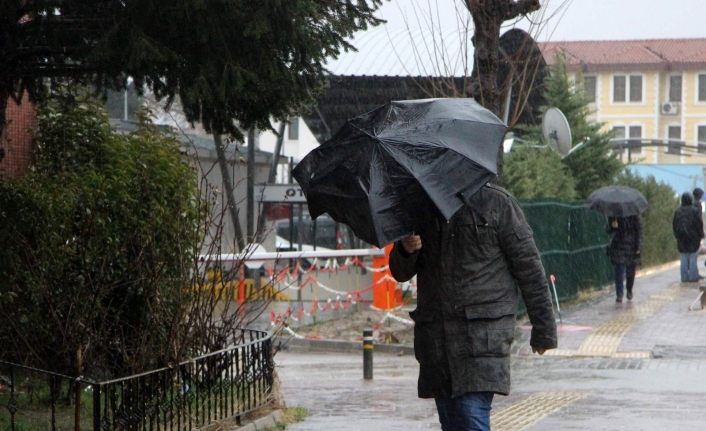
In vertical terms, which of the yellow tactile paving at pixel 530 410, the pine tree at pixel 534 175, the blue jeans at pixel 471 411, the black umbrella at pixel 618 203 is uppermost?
the pine tree at pixel 534 175

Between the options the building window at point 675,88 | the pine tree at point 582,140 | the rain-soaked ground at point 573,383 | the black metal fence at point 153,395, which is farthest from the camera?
the building window at point 675,88

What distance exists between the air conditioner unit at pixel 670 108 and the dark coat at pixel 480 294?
90.6 m

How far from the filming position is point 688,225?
25.6 meters

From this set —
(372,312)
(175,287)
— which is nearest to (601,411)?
(175,287)

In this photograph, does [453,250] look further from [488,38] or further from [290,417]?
[488,38]

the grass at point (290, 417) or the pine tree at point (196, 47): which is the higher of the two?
the pine tree at point (196, 47)

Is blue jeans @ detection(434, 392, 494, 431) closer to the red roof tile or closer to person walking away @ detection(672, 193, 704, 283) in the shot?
person walking away @ detection(672, 193, 704, 283)

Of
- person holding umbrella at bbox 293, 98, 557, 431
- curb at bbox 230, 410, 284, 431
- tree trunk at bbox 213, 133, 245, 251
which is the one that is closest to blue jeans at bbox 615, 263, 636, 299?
tree trunk at bbox 213, 133, 245, 251

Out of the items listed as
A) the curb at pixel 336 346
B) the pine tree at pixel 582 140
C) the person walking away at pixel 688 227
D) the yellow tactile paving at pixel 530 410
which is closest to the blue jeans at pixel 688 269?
the person walking away at pixel 688 227

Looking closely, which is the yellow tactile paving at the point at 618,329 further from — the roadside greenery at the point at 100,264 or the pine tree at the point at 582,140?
the pine tree at the point at 582,140

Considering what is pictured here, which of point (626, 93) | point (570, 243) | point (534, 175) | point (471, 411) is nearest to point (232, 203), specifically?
point (471, 411)

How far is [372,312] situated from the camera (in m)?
19.7

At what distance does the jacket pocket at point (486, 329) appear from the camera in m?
5.93

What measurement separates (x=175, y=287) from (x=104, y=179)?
3.45 ft
